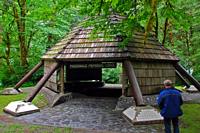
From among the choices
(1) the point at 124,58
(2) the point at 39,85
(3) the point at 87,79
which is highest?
(1) the point at 124,58

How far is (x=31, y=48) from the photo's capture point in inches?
894

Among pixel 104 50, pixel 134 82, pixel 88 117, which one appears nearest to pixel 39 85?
pixel 88 117

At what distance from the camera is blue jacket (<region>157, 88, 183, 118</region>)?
680 centimetres

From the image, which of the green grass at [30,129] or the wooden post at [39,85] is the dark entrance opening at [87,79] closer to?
the wooden post at [39,85]

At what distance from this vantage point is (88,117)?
980 cm

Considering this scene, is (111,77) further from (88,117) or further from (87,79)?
(88,117)

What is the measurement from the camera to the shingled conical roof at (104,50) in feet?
37.2

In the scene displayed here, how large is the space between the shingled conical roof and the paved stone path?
6.44 ft

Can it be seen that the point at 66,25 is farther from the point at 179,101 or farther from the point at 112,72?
the point at 179,101

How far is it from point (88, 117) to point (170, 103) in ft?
12.3

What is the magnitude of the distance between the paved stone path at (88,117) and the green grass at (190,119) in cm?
81

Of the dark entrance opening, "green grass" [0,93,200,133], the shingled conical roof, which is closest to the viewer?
"green grass" [0,93,200,133]

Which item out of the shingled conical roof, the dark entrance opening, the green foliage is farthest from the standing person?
the green foliage

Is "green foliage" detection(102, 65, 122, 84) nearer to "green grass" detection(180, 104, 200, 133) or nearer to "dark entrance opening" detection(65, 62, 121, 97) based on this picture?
"dark entrance opening" detection(65, 62, 121, 97)
